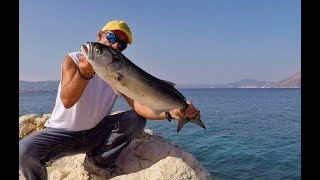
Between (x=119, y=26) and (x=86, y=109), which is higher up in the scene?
(x=119, y=26)

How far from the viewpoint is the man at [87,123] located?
480 cm

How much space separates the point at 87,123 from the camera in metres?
5.49

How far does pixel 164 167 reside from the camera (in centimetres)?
550

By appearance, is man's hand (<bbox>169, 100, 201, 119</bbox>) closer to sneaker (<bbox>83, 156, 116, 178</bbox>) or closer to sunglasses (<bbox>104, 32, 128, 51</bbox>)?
sunglasses (<bbox>104, 32, 128, 51</bbox>)

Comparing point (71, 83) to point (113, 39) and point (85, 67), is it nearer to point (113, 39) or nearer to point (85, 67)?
point (85, 67)

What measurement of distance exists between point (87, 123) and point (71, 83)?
1077mm

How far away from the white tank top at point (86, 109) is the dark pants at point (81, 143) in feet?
0.42

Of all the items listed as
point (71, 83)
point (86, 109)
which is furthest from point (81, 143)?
point (71, 83)

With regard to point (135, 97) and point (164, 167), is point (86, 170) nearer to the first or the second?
point (164, 167)

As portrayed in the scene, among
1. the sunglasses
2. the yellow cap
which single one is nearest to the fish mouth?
the sunglasses

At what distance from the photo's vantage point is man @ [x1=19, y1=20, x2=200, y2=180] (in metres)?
4.80

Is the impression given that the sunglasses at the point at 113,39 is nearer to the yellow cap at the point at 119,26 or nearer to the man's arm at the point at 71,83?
the yellow cap at the point at 119,26

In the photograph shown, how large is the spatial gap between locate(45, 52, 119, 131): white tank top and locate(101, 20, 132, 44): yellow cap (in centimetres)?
78
